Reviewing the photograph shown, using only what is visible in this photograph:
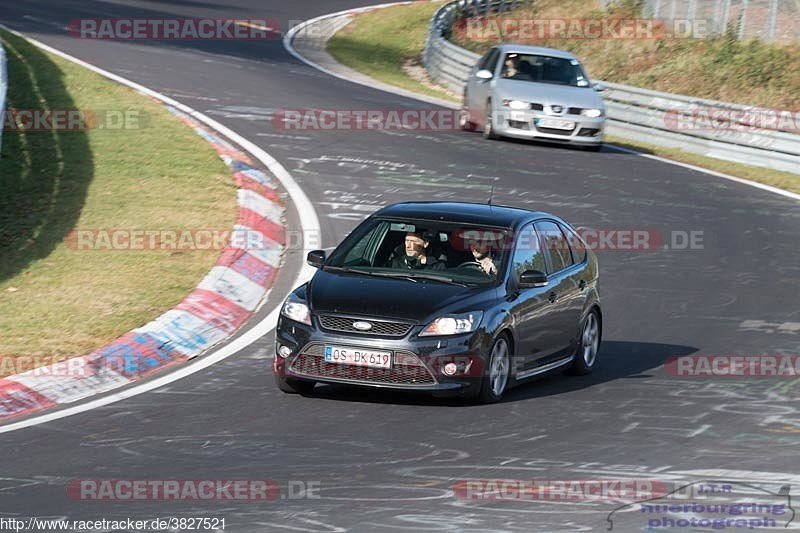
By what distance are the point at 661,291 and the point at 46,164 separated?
310 inches

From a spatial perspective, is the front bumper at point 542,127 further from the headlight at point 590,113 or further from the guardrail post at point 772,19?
the guardrail post at point 772,19

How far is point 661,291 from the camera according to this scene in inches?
606

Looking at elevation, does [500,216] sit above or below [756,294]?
above

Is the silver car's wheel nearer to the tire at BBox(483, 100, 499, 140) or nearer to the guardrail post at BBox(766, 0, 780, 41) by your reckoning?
the tire at BBox(483, 100, 499, 140)

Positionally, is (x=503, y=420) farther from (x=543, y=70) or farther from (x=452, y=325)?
(x=543, y=70)

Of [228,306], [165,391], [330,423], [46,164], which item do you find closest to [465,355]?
[330,423]

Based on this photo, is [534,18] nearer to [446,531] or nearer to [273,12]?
[273,12]

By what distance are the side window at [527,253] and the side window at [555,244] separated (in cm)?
19

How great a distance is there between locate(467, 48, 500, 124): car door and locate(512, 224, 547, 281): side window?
1328cm

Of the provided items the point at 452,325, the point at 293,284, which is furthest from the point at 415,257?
the point at 293,284

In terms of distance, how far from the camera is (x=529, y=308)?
1127 centimetres

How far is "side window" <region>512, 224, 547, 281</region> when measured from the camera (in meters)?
11.4

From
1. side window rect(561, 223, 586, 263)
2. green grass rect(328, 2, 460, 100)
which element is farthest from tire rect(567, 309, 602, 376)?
green grass rect(328, 2, 460, 100)

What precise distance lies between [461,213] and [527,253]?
61 cm
